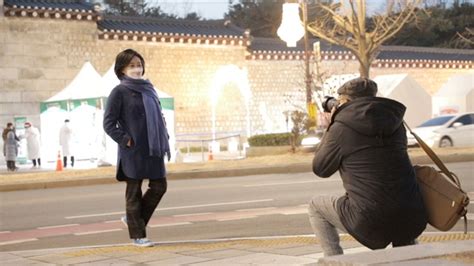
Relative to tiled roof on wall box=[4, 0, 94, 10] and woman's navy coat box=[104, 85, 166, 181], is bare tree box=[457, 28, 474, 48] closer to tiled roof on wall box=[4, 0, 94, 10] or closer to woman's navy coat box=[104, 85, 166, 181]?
tiled roof on wall box=[4, 0, 94, 10]

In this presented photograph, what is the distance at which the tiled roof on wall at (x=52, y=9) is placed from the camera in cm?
2892

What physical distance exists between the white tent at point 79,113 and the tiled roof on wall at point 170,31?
313 inches

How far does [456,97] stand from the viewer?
35.1 metres

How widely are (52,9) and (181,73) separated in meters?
6.56

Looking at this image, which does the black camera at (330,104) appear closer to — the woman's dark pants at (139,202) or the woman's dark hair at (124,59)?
the woman's dark pants at (139,202)

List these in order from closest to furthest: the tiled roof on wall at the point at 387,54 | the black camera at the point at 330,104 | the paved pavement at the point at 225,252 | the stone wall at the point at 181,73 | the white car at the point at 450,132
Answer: the black camera at the point at 330,104 → the paved pavement at the point at 225,252 → the white car at the point at 450,132 → the stone wall at the point at 181,73 → the tiled roof on wall at the point at 387,54

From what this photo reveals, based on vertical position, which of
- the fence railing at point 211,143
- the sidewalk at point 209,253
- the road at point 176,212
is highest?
the sidewalk at point 209,253

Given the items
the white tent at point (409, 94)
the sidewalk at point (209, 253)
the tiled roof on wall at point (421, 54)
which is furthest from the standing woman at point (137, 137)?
the tiled roof on wall at point (421, 54)

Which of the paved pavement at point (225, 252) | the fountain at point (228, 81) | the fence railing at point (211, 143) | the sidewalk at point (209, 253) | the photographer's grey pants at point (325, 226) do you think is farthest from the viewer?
the fountain at point (228, 81)

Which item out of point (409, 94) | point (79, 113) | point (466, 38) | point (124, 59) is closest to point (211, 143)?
point (409, 94)

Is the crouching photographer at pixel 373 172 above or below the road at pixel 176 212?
above

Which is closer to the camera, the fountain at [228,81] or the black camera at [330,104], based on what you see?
the black camera at [330,104]

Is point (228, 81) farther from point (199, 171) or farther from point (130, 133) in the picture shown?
point (130, 133)

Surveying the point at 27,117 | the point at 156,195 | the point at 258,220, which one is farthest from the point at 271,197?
the point at 27,117
